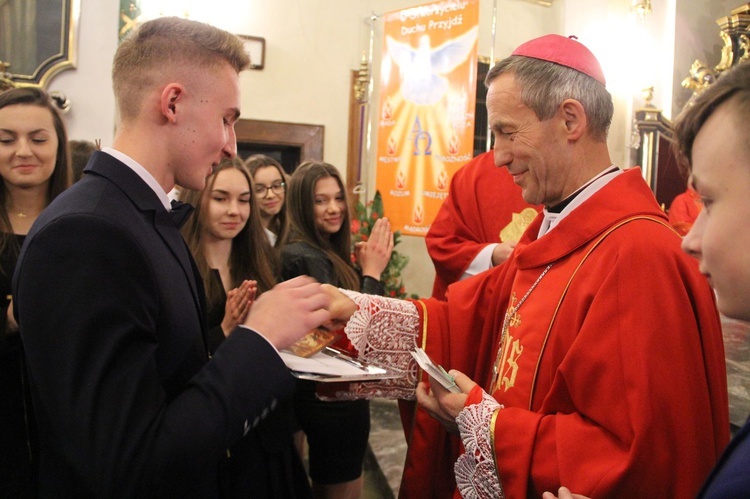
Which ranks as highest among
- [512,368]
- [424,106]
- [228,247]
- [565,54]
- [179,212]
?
[424,106]

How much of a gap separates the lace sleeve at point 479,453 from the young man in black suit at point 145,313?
49cm

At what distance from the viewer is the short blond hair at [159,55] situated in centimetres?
140

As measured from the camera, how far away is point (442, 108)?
19.2ft

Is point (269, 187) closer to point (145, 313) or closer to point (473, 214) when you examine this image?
point (473, 214)

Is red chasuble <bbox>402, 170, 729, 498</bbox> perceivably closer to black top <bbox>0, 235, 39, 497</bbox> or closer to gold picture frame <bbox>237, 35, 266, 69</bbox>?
black top <bbox>0, 235, 39, 497</bbox>

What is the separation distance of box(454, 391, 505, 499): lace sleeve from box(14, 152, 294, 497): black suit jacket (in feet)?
1.73

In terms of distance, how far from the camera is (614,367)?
57.1 inches

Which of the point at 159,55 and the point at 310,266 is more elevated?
the point at 159,55

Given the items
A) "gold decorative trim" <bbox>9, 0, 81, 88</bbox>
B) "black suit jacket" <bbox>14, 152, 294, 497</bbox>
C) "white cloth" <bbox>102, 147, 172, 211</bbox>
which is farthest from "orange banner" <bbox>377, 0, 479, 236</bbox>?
"black suit jacket" <bbox>14, 152, 294, 497</bbox>

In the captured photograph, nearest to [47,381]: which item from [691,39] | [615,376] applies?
[615,376]

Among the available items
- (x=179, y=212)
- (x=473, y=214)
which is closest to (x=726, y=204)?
(x=179, y=212)

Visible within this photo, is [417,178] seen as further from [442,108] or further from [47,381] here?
[47,381]

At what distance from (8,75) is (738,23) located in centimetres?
613

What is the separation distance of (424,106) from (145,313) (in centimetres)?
516
